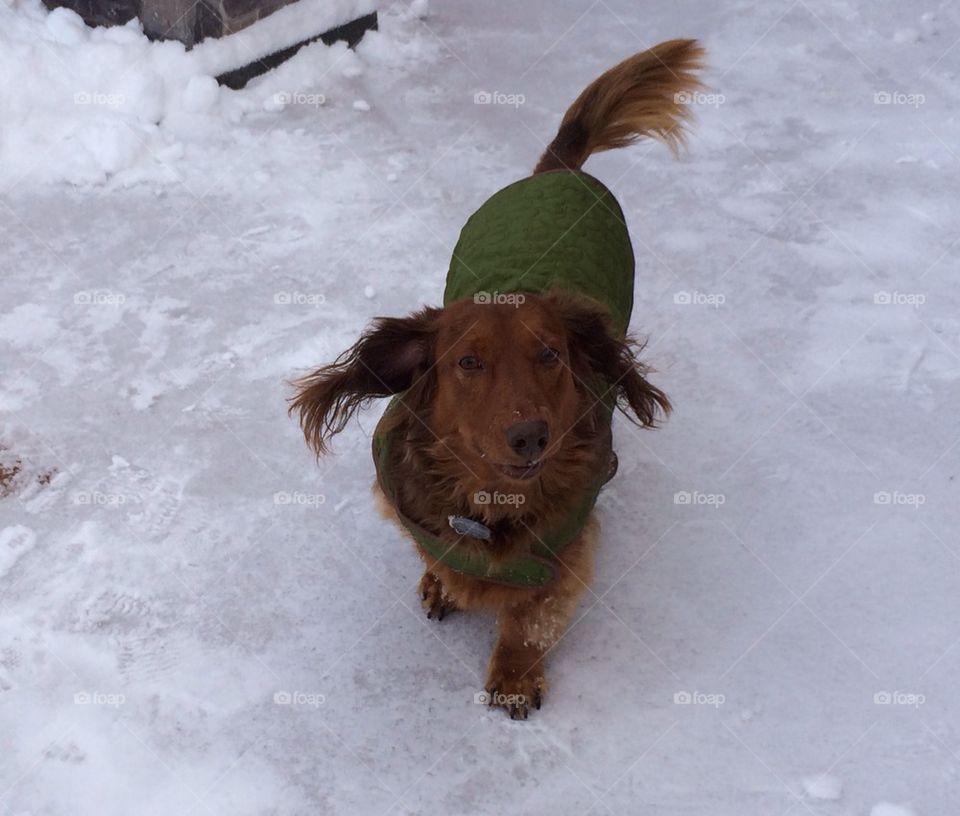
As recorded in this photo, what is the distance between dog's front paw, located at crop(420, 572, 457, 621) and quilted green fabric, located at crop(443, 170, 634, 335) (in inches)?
31.2

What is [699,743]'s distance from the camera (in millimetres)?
2650

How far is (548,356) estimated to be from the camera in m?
2.39

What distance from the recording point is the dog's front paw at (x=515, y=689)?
2.70 m

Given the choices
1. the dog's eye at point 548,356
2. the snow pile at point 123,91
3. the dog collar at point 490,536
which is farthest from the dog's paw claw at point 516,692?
the snow pile at point 123,91

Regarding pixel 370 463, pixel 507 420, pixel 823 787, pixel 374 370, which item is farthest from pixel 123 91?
pixel 823 787

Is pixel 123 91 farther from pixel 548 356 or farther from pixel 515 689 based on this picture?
pixel 515 689

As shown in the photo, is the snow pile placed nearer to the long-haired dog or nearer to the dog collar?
the long-haired dog

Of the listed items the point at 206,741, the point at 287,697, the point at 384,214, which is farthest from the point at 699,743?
the point at 384,214

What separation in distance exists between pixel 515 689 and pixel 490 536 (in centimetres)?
44

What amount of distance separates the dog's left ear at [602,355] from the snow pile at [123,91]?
251 cm

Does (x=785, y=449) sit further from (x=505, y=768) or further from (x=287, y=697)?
(x=287, y=697)

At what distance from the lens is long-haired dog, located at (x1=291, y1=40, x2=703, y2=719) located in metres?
2.37

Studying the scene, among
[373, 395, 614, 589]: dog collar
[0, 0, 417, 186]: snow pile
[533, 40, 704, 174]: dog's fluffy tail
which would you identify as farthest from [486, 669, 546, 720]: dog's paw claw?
[0, 0, 417, 186]: snow pile

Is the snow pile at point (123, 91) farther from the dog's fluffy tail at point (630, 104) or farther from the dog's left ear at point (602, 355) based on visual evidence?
the dog's left ear at point (602, 355)
